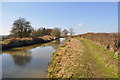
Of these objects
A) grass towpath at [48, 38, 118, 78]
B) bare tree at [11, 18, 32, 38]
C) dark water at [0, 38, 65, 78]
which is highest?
bare tree at [11, 18, 32, 38]

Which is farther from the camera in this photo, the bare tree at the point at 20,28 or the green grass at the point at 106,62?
the bare tree at the point at 20,28

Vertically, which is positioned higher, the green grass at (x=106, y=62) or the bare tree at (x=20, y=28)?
the bare tree at (x=20, y=28)

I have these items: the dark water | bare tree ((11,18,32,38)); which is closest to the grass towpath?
the dark water

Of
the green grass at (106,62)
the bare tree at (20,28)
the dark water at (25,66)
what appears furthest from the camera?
the bare tree at (20,28)

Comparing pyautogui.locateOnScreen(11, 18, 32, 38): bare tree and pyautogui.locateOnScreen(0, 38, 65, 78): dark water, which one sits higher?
pyautogui.locateOnScreen(11, 18, 32, 38): bare tree

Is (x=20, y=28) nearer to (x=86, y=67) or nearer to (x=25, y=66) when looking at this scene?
(x=25, y=66)

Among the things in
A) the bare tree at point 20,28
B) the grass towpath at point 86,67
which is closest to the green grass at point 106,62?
the grass towpath at point 86,67

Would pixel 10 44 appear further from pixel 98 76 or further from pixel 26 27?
pixel 98 76

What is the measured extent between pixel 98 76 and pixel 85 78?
25.5 inches

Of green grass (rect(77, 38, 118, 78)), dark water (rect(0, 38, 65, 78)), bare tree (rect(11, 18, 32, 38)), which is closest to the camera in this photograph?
green grass (rect(77, 38, 118, 78))

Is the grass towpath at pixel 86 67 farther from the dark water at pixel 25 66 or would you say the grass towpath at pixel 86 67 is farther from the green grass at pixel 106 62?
the dark water at pixel 25 66

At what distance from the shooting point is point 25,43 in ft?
95.9

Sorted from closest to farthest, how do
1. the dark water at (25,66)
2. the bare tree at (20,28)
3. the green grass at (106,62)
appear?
1. the green grass at (106,62)
2. the dark water at (25,66)
3. the bare tree at (20,28)

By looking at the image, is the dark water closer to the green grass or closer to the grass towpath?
the grass towpath
